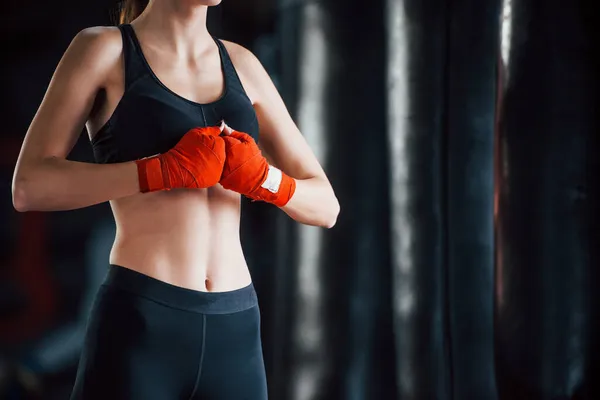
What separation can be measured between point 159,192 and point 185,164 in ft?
0.32

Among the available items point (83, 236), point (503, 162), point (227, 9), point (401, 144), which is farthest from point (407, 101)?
point (83, 236)

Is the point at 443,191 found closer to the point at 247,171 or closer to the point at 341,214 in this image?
the point at 341,214

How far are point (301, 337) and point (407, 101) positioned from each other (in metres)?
0.71

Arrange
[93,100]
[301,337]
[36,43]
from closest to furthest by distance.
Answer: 1. [93,100]
2. [36,43]
3. [301,337]

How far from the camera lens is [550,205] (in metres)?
1.98

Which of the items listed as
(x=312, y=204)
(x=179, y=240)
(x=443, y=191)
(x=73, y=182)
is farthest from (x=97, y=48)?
(x=443, y=191)

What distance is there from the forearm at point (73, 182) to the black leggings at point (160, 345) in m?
0.12

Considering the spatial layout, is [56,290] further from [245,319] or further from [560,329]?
[560,329]

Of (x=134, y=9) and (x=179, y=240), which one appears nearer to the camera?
(x=179, y=240)

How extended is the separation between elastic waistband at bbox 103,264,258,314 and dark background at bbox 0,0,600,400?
85cm

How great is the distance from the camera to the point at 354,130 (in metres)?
2.08

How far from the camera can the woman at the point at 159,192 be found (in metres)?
1.09

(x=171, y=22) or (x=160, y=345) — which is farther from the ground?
(x=171, y=22)

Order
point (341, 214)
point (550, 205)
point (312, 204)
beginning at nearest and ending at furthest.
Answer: point (312, 204) → point (550, 205) → point (341, 214)
